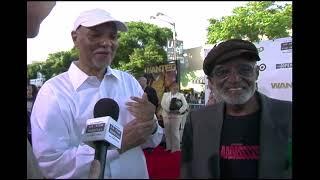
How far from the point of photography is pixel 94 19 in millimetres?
1660

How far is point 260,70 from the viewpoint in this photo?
181 cm

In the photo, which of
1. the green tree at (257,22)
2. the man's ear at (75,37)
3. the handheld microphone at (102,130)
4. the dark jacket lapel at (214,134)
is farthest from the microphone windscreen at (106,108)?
the green tree at (257,22)

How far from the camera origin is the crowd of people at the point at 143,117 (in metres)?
1.66

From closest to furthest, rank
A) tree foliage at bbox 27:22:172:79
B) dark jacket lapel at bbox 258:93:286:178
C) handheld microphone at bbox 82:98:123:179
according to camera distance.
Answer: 1. handheld microphone at bbox 82:98:123:179
2. dark jacket lapel at bbox 258:93:286:178
3. tree foliage at bbox 27:22:172:79

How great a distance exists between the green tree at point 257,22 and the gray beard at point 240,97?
0.21 m

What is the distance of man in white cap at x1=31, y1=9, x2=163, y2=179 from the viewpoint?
1666 millimetres

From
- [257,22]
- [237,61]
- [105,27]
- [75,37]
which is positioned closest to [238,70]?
[237,61]

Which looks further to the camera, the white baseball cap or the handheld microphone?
the white baseball cap

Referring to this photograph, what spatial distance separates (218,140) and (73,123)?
56 cm

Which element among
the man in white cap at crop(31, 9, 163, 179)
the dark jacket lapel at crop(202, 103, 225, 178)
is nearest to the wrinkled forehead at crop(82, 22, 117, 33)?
the man in white cap at crop(31, 9, 163, 179)

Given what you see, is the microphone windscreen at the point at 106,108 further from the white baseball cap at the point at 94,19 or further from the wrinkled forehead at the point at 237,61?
the wrinkled forehead at the point at 237,61

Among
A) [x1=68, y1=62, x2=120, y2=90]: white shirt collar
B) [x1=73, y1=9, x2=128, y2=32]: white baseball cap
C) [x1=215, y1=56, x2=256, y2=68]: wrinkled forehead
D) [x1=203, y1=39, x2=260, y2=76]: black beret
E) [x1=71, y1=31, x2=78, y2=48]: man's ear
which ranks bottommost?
[x1=68, y1=62, x2=120, y2=90]: white shirt collar

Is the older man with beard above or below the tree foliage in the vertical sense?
below

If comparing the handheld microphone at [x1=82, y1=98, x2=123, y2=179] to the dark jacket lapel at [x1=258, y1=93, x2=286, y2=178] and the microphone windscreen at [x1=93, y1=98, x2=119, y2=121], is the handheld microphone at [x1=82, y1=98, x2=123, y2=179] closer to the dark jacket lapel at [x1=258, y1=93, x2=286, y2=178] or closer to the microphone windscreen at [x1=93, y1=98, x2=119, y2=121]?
the microphone windscreen at [x1=93, y1=98, x2=119, y2=121]
